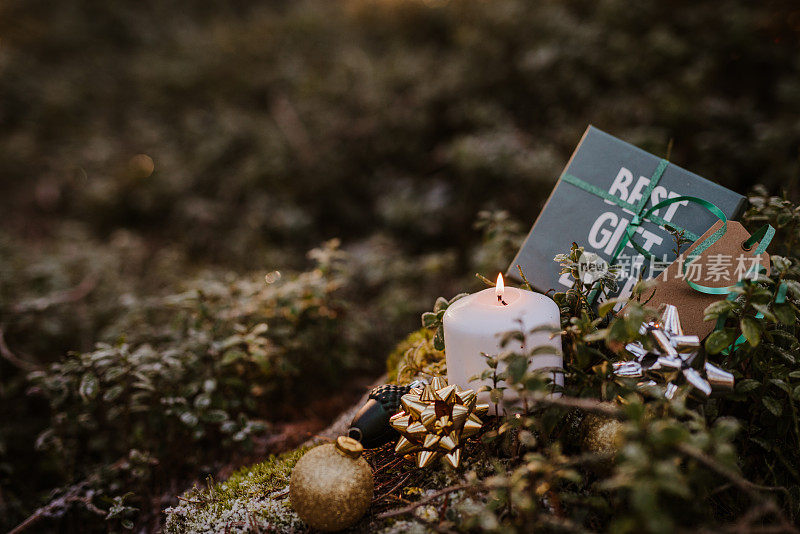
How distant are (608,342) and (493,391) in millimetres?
266

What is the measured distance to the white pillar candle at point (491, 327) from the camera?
1.04 metres

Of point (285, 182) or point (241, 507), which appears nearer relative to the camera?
point (241, 507)

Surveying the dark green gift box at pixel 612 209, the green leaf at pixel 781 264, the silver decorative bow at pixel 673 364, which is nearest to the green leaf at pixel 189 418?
the dark green gift box at pixel 612 209

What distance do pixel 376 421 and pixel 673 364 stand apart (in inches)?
27.5

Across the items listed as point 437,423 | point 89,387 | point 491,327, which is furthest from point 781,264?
point 89,387

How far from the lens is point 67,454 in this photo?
1.65m

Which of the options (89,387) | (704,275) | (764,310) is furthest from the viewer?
(89,387)

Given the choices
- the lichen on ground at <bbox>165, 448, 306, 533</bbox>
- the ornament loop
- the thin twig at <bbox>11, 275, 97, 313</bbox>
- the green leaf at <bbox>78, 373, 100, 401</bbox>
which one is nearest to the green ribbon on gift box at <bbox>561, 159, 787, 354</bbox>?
the ornament loop

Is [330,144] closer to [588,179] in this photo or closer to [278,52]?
[278,52]

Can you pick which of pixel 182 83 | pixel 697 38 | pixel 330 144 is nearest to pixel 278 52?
pixel 182 83

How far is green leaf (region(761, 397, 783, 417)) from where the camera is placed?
1052 mm

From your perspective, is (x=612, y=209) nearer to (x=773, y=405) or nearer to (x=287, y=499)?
(x=773, y=405)

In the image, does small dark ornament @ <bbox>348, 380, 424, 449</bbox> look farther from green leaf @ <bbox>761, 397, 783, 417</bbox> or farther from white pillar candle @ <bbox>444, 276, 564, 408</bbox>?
green leaf @ <bbox>761, 397, 783, 417</bbox>

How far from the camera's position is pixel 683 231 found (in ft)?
3.75
